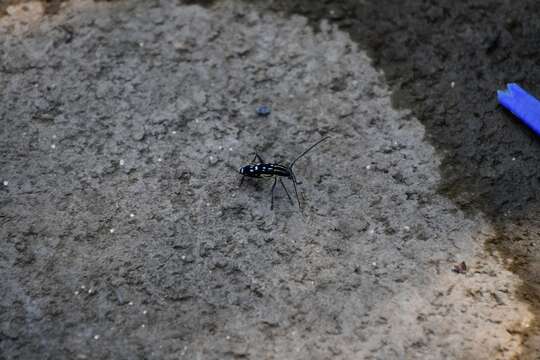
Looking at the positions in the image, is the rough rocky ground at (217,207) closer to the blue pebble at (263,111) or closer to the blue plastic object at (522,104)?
the blue pebble at (263,111)

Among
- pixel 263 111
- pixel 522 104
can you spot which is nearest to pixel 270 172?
pixel 263 111

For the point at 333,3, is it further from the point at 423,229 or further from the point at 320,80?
the point at 423,229

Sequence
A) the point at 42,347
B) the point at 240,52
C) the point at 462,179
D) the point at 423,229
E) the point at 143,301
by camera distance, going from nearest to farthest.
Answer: the point at 42,347, the point at 143,301, the point at 423,229, the point at 462,179, the point at 240,52

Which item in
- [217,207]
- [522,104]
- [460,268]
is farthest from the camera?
[522,104]

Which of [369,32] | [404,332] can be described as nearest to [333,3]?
[369,32]

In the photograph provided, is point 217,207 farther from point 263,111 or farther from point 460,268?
point 460,268
